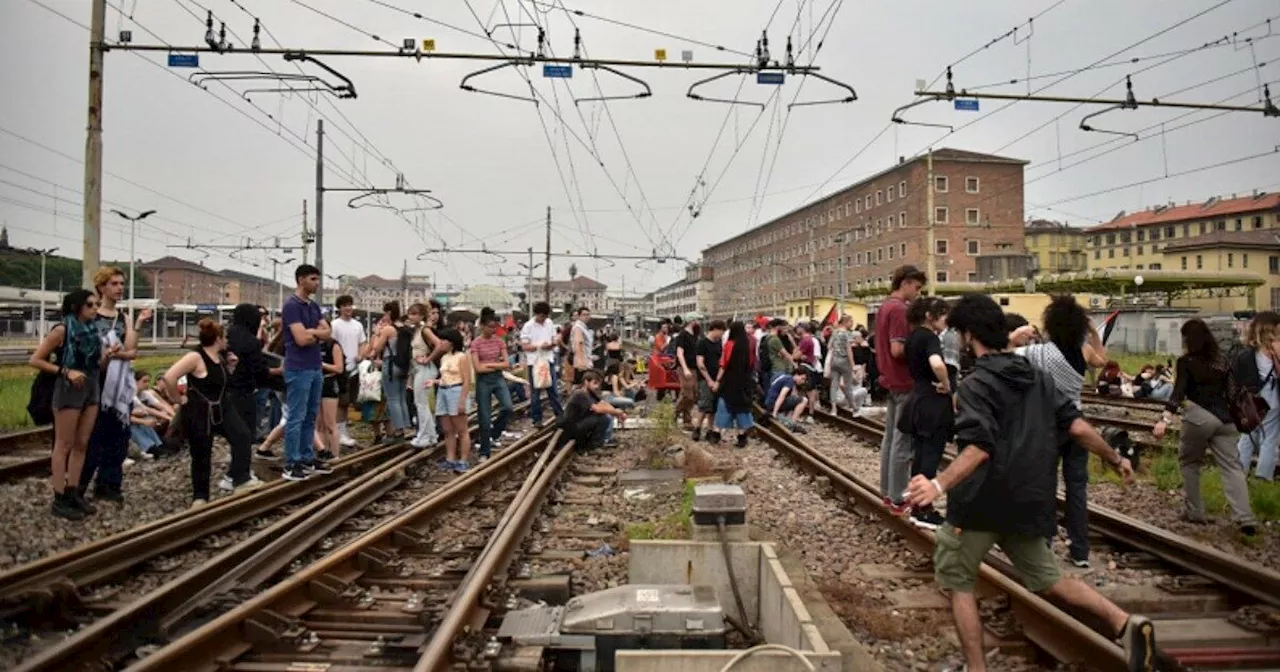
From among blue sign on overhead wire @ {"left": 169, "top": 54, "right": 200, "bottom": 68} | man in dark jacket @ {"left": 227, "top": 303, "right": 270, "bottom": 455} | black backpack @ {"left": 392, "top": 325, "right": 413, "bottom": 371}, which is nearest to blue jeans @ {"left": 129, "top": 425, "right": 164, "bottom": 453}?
man in dark jacket @ {"left": 227, "top": 303, "right": 270, "bottom": 455}

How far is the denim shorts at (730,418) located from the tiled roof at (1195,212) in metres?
75.6

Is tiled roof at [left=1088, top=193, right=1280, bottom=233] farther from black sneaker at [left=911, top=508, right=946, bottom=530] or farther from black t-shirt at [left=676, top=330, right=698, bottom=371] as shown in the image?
black sneaker at [left=911, top=508, right=946, bottom=530]

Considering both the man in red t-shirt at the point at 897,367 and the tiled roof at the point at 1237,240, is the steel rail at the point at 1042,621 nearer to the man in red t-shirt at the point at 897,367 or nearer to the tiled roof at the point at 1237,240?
the man in red t-shirt at the point at 897,367

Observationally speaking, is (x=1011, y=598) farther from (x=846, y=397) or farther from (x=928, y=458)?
(x=846, y=397)

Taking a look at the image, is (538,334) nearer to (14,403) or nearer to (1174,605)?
(1174,605)

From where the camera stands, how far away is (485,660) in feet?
12.8

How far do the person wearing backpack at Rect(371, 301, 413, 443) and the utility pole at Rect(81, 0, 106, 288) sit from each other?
423 cm

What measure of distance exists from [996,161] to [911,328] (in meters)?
72.1

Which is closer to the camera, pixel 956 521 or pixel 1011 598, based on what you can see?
pixel 956 521

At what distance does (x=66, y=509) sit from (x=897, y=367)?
6718mm

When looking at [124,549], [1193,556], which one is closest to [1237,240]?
[1193,556]

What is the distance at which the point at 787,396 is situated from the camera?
14.2 m

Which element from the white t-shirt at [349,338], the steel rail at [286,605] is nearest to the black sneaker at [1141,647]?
the steel rail at [286,605]

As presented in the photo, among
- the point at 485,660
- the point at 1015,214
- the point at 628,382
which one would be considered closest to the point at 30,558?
the point at 485,660
